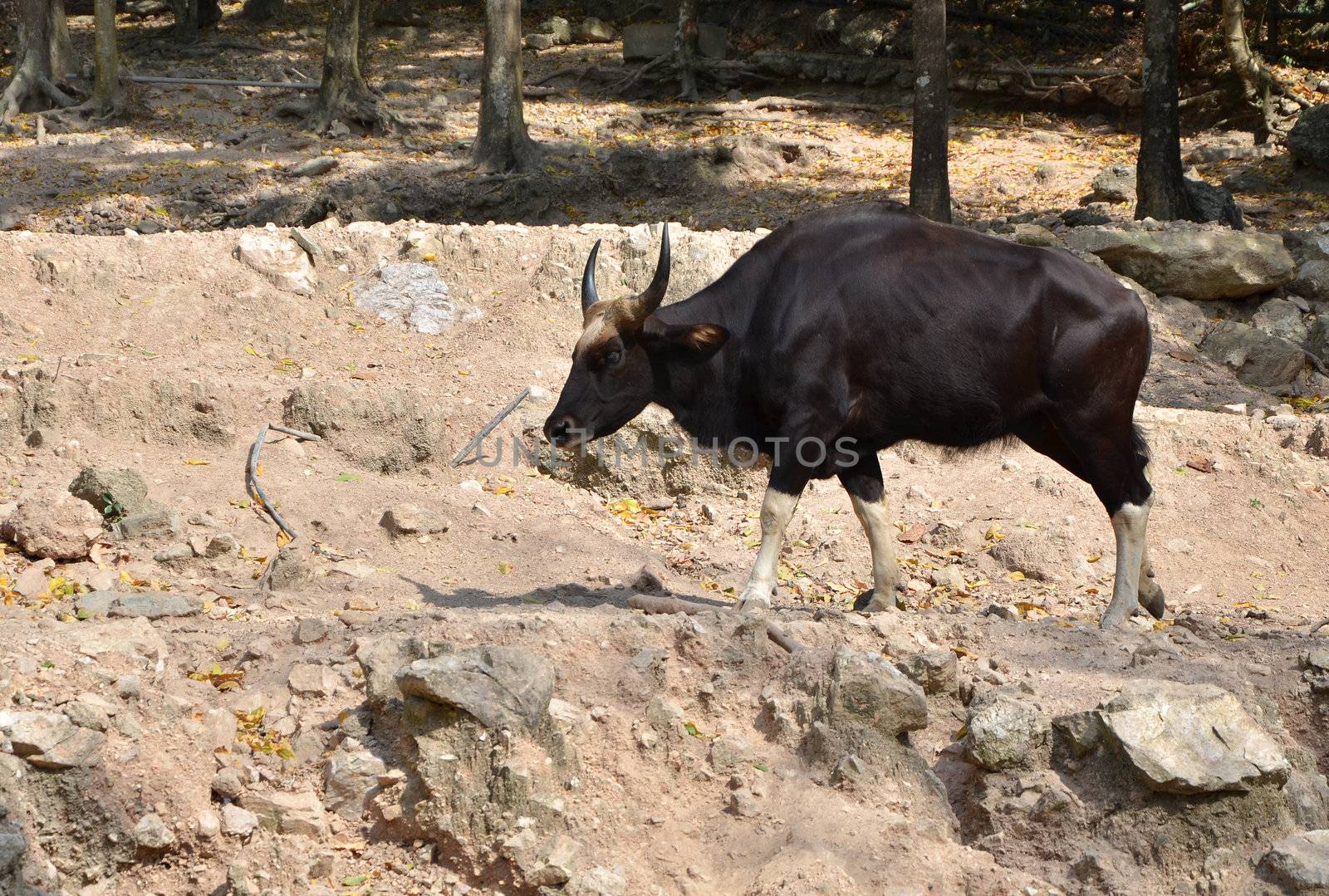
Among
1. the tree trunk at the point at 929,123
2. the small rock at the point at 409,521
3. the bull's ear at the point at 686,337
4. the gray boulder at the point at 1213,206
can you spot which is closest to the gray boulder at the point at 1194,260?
the tree trunk at the point at 929,123

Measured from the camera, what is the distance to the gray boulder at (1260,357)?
38.8ft

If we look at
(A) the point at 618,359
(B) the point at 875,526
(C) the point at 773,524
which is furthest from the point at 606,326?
(B) the point at 875,526

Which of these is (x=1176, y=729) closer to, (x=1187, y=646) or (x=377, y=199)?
(x=1187, y=646)

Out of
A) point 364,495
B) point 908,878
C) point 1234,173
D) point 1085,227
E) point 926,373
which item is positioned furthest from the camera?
point 1234,173

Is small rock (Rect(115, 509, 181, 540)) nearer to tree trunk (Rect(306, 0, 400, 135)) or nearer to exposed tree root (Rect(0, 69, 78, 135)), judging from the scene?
tree trunk (Rect(306, 0, 400, 135))

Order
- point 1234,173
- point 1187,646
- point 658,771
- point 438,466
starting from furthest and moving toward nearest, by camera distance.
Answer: point 1234,173 < point 438,466 < point 1187,646 < point 658,771

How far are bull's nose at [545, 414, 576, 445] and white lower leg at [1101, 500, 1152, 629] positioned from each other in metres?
2.88

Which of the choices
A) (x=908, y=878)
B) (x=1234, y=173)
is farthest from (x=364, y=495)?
(x=1234, y=173)

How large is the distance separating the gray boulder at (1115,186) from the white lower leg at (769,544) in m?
11.3

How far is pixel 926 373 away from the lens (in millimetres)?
6988

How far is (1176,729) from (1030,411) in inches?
90.2

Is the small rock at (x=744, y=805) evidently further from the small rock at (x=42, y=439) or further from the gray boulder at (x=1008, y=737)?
the small rock at (x=42, y=439)

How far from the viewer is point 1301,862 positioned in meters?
4.85

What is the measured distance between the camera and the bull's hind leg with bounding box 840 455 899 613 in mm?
7406
